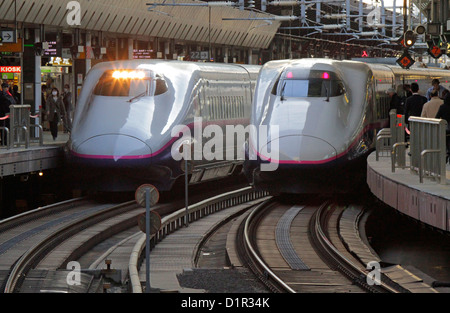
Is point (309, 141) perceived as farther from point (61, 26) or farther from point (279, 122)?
point (61, 26)

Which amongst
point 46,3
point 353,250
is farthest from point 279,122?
point 46,3

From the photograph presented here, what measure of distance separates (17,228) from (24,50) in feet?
58.8

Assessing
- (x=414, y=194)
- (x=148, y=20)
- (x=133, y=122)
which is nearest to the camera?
(x=414, y=194)

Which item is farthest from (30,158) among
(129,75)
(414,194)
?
(414,194)

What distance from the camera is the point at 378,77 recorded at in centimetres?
2925

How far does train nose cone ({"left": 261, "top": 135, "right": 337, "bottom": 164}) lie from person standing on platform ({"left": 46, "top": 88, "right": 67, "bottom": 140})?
935 cm

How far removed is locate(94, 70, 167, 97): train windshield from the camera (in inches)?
1009

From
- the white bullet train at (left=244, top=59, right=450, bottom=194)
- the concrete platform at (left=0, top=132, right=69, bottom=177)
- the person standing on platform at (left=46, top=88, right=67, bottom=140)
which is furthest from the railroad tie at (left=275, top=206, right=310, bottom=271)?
the person standing on platform at (left=46, top=88, right=67, bottom=140)

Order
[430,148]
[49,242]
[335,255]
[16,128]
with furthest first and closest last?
[16,128]
[49,242]
[335,255]
[430,148]

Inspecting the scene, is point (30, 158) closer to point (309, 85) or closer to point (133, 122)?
point (133, 122)

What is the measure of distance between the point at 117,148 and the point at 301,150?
4.21 meters

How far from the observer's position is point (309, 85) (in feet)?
82.8

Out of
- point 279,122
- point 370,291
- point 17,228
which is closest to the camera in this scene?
point 370,291

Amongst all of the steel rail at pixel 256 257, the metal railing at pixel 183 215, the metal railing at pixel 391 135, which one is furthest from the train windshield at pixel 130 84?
the metal railing at pixel 391 135
